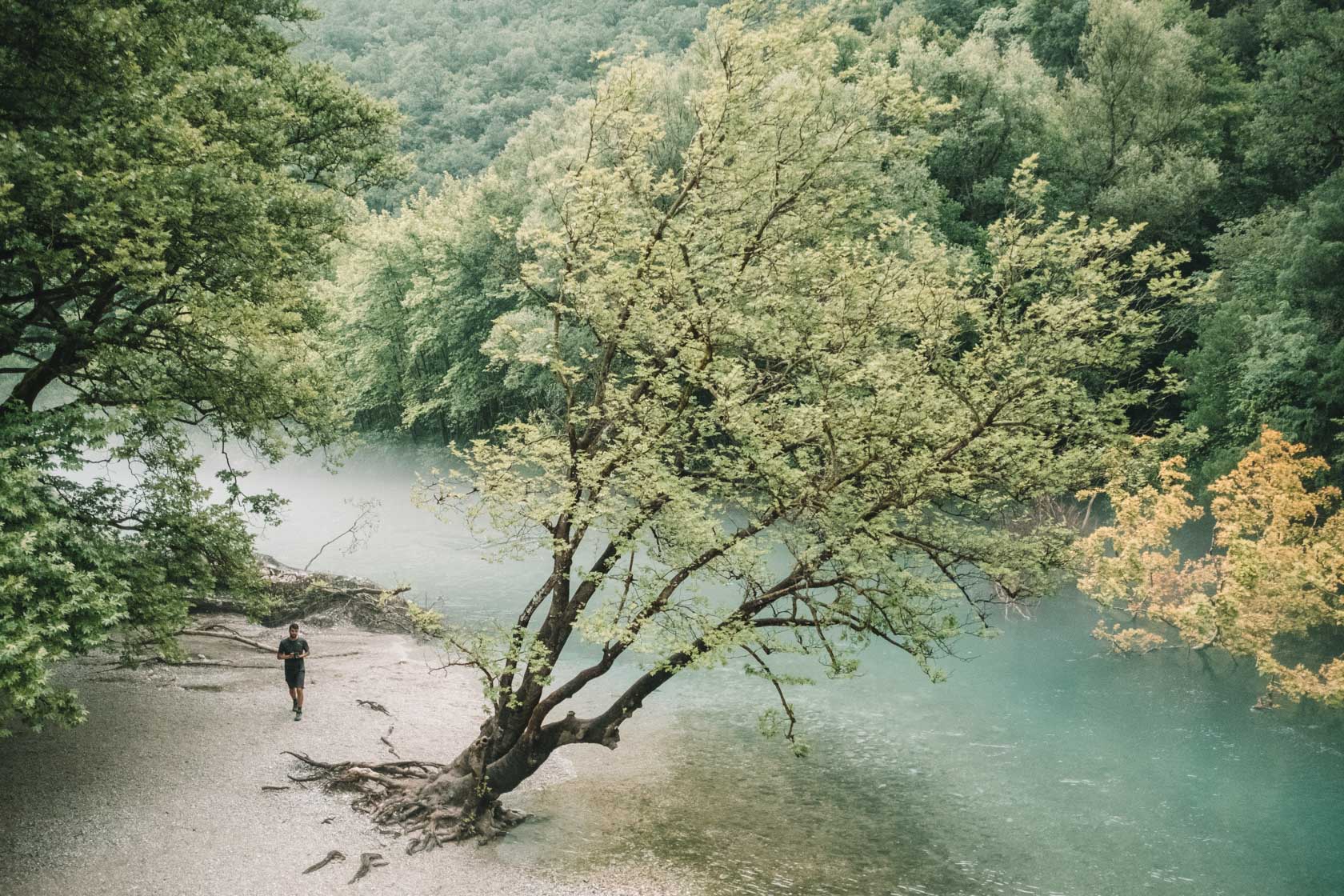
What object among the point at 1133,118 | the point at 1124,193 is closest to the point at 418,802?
the point at 1124,193

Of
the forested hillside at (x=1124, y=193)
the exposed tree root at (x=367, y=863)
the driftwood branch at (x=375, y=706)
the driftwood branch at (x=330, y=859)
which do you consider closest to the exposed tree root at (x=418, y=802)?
the exposed tree root at (x=367, y=863)

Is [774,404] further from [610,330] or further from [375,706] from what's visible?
[375,706]

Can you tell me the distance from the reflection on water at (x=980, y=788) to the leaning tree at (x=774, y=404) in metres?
2.32

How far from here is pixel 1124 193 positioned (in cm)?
3566

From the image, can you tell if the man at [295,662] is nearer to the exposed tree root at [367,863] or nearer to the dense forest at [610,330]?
the dense forest at [610,330]

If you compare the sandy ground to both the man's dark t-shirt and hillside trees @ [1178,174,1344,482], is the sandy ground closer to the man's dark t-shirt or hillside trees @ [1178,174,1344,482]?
the man's dark t-shirt

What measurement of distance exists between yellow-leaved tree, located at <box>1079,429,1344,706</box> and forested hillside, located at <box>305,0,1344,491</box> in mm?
2714

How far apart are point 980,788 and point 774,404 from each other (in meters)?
9.11

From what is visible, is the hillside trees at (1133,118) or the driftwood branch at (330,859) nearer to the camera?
the driftwood branch at (330,859)

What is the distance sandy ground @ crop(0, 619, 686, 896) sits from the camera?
11055 millimetres

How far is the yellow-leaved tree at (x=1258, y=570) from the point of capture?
19.7 metres

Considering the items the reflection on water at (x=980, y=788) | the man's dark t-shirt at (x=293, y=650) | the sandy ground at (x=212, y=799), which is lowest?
the reflection on water at (x=980, y=788)

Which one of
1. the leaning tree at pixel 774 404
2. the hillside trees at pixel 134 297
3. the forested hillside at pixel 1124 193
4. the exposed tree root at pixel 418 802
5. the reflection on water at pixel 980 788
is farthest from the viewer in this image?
the forested hillside at pixel 1124 193

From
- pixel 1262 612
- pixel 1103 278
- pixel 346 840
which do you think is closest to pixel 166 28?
pixel 346 840
